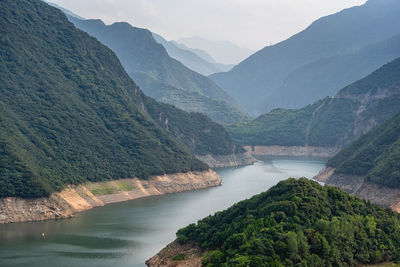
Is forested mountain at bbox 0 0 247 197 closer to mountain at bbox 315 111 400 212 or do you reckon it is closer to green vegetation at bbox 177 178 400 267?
mountain at bbox 315 111 400 212

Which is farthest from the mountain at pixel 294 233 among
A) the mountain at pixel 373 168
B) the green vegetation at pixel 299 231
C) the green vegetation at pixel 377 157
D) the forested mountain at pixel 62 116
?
the green vegetation at pixel 377 157

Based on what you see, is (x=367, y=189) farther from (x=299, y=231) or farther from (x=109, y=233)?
(x=299, y=231)

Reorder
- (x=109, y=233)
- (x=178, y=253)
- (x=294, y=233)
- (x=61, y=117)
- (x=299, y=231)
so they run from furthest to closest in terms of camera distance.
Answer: (x=61, y=117)
(x=109, y=233)
(x=178, y=253)
(x=299, y=231)
(x=294, y=233)

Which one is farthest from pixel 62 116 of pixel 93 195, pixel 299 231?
pixel 299 231

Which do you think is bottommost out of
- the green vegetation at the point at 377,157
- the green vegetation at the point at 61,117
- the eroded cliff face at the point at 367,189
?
the eroded cliff face at the point at 367,189

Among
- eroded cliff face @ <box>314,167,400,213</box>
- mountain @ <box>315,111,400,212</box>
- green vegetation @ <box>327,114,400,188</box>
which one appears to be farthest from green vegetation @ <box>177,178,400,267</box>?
green vegetation @ <box>327,114,400,188</box>

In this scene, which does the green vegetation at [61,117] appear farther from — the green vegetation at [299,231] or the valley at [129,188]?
the green vegetation at [299,231]
